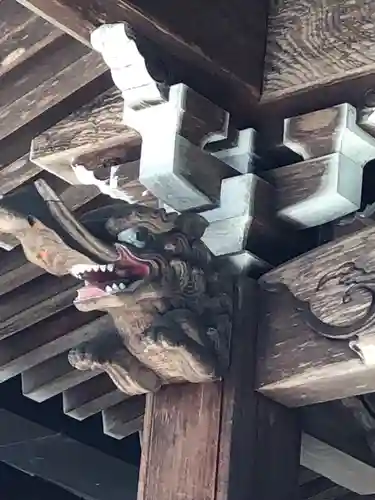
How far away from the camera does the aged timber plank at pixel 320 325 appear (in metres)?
1.59

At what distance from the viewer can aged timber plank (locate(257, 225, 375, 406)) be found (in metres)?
1.59

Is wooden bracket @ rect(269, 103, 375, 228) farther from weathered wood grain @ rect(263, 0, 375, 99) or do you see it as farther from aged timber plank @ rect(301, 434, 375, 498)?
aged timber plank @ rect(301, 434, 375, 498)

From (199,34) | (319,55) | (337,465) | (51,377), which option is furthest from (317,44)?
(51,377)

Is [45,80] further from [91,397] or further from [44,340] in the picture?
[91,397]

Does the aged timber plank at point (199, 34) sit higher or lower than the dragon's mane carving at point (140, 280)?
higher

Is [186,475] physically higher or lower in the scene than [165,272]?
lower

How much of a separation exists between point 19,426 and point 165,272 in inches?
50.6

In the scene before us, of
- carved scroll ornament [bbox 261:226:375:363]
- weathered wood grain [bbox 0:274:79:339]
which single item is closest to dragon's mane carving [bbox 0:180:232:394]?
carved scroll ornament [bbox 261:226:375:363]

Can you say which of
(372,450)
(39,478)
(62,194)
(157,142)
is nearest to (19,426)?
(39,478)

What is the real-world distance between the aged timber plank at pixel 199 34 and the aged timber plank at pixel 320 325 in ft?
1.02

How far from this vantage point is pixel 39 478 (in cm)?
309

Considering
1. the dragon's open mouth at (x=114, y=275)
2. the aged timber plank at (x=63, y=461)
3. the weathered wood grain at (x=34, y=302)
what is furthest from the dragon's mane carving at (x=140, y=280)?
the aged timber plank at (x=63, y=461)

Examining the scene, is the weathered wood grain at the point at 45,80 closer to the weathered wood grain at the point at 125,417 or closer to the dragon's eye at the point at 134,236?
the dragon's eye at the point at 134,236

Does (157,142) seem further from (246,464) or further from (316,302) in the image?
(246,464)
